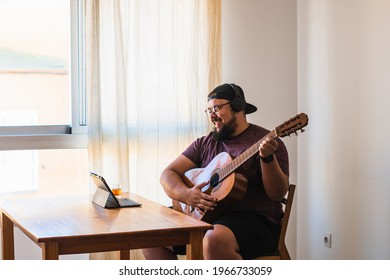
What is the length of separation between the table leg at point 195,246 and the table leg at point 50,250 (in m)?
0.51

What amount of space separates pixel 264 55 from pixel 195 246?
197 centimetres

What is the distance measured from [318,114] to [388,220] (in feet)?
2.82

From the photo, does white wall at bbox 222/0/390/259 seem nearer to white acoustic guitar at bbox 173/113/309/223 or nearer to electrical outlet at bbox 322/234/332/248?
electrical outlet at bbox 322/234/332/248

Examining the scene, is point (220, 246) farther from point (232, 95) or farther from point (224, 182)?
point (232, 95)

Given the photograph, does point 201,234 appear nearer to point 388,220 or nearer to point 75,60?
point 388,220

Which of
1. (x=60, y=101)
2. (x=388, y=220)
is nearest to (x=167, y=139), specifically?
(x=60, y=101)

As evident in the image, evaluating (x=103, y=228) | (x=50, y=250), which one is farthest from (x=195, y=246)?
(x=50, y=250)

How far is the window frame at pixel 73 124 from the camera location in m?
4.09

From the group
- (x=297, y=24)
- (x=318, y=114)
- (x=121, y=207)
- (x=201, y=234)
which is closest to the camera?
(x=201, y=234)

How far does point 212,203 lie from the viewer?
3176 mm

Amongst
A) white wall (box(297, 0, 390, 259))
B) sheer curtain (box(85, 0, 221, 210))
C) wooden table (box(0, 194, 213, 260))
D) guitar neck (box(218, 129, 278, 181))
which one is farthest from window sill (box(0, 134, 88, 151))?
white wall (box(297, 0, 390, 259))

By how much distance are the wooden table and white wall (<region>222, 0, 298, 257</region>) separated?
1.46 metres

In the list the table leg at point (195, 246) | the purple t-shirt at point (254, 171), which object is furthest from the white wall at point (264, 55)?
the table leg at point (195, 246)

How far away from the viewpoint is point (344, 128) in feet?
12.3
